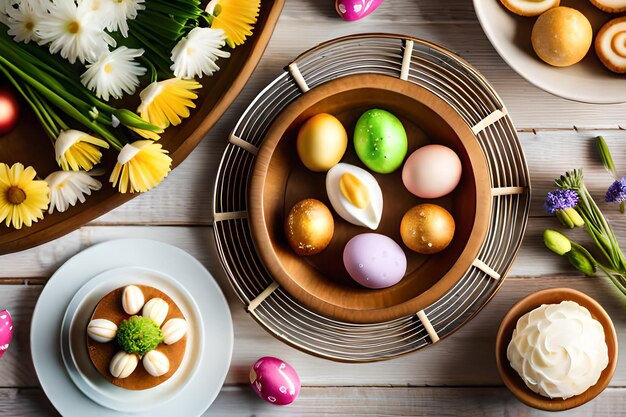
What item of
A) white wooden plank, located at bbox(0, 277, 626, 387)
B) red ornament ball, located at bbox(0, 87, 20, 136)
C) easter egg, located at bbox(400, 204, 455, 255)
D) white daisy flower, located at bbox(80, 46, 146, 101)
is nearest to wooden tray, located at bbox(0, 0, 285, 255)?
red ornament ball, located at bbox(0, 87, 20, 136)

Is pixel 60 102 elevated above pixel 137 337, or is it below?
above

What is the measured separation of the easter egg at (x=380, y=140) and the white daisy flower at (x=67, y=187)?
427mm

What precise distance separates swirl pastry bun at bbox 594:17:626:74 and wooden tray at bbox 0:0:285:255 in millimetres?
532

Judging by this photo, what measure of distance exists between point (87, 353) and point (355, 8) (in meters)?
0.75

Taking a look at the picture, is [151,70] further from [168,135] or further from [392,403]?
[392,403]

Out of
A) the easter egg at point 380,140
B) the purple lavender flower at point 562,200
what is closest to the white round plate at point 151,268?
the easter egg at point 380,140

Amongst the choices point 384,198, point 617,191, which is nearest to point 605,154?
point 617,191

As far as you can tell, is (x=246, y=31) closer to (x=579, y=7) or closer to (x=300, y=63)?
(x=300, y=63)

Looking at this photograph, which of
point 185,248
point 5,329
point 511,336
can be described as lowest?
point 5,329

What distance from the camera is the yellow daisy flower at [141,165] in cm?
89

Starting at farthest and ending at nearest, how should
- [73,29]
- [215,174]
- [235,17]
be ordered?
[215,174] < [235,17] < [73,29]

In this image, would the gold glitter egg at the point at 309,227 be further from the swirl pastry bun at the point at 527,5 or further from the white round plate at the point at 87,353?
the swirl pastry bun at the point at 527,5

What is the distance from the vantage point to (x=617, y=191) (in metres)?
1.06

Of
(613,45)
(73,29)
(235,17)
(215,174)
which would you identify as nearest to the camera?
(73,29)
